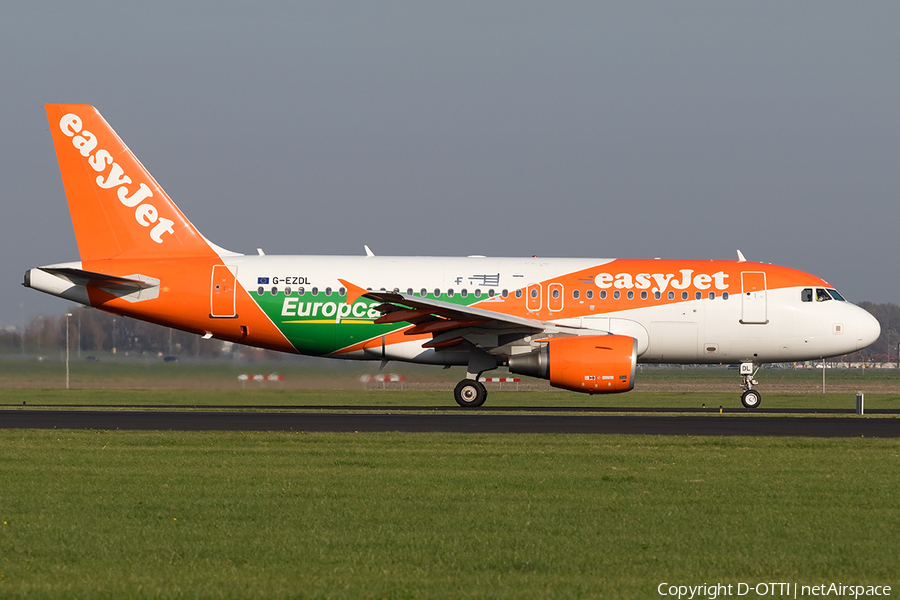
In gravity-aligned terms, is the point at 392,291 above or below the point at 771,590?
above

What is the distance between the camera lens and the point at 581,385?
937 inches

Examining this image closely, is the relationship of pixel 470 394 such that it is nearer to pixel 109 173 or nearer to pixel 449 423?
pixel 449 423

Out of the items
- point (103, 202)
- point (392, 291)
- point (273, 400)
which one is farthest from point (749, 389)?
point (103, 202)

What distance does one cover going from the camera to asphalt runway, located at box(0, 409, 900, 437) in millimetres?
18016

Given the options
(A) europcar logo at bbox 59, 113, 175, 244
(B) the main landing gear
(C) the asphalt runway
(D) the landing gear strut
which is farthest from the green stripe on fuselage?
(D) the landing gear strut

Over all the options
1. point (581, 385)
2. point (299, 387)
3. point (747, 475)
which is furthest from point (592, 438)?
point (299, 387)

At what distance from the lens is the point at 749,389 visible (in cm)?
2731

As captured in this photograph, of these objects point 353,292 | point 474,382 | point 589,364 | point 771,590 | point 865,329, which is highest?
point 353,292

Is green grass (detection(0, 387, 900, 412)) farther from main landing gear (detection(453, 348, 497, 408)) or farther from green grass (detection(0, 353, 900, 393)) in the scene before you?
main landing gear (detection(453, 348, 497, 408))

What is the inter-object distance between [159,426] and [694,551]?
42.2 ft

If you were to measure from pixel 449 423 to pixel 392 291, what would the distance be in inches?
273

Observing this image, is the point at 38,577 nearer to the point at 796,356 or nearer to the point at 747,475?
the point at 747,475

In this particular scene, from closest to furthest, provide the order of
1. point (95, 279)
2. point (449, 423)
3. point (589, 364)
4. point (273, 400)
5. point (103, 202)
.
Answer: point (449, 423)
point (589, 364)
point (95, 279)
point (103, 202)
point (273, 400)

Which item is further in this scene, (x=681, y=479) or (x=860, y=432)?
(x=860, y=432)
